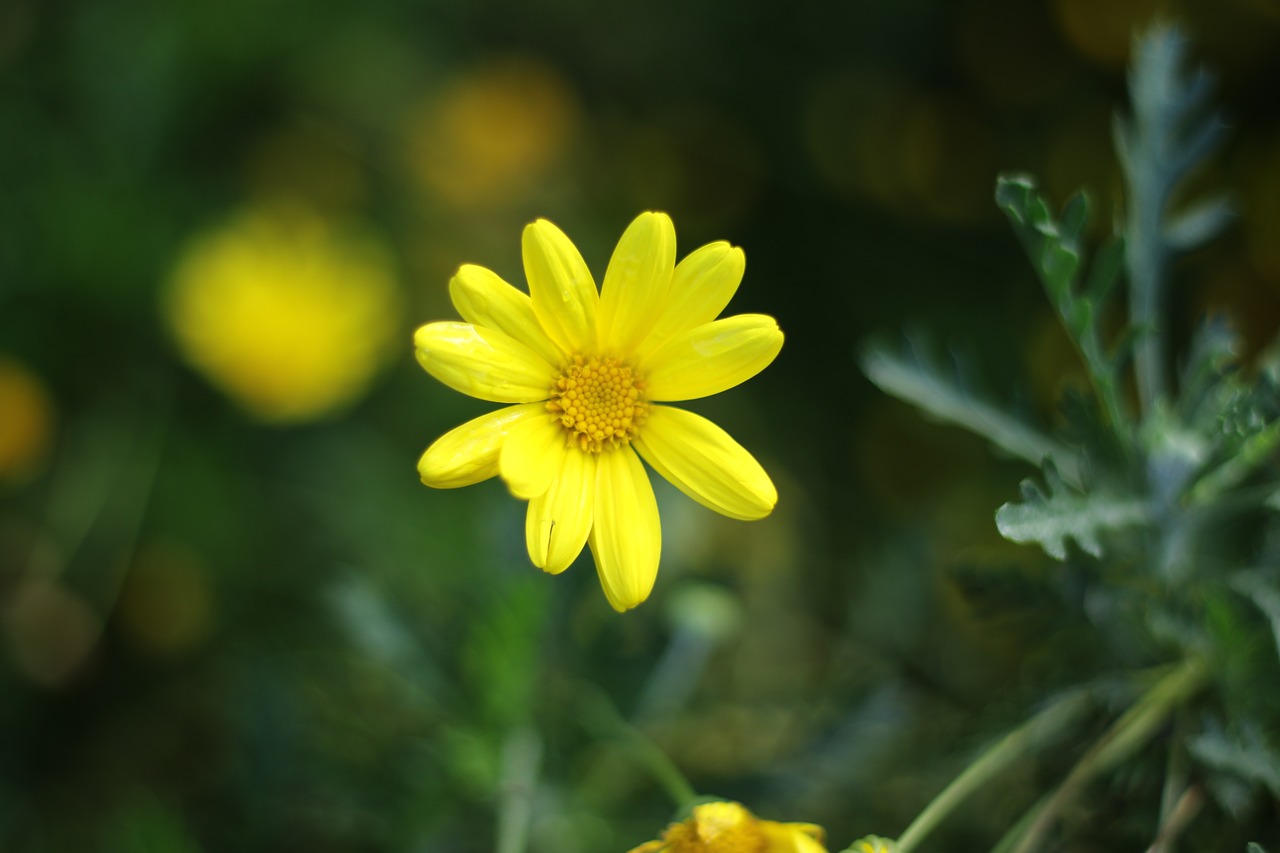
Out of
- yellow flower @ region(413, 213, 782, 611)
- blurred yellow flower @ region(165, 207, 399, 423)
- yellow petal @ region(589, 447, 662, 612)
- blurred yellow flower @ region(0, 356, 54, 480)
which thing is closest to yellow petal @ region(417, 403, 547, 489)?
yellow flower @ region(413, 213, 782, 611)

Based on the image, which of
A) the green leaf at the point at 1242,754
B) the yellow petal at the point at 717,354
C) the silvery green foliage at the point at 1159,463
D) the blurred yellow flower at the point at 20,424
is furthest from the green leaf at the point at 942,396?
the blurred yellow flower at the point at 20,424

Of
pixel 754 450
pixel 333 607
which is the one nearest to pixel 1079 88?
pixel 754 450

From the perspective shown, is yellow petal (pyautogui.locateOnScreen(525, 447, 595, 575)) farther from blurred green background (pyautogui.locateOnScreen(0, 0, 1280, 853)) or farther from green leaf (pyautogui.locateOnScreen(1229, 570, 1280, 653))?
green leaf (pyautogui.locateOnScreen(1229, 570, 1280, 653))

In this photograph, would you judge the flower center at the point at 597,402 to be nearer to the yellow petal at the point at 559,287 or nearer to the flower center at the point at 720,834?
the yellow petal at the point at 559,287

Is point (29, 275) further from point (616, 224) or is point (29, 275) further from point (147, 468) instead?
point (616, 224)

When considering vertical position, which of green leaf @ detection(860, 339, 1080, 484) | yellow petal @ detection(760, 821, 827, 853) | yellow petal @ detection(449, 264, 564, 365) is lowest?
yellow petal @ detection(760, 821, 827, 853)

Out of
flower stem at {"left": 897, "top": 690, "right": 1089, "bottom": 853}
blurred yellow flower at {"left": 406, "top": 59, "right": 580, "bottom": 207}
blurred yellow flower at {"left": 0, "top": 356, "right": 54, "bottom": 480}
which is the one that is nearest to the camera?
flower stem at {"left": 897, "top": 690, "right": 1089, "bottom": 853}

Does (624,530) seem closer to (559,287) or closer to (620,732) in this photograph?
(559,287)
